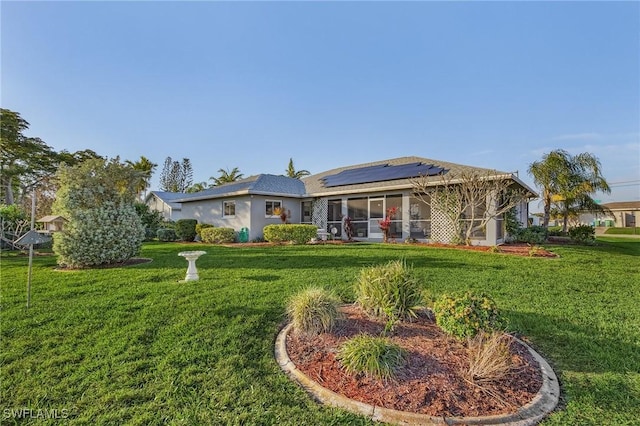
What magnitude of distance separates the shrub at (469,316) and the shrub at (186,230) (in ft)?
56.8

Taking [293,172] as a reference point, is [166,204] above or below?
below

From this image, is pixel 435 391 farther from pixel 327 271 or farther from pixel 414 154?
pixel 414 154

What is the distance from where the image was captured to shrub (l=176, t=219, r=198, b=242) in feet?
59.7

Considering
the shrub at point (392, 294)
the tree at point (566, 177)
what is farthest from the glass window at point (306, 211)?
the tree at point (566, 177)

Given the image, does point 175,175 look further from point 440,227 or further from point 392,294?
point 392,294

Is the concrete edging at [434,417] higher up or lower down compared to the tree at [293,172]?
lower down

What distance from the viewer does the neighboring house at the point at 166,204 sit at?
28891 mm

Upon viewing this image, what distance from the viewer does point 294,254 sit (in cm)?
1070

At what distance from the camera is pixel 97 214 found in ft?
29.2

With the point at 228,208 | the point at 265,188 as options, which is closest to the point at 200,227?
the point at 228,208

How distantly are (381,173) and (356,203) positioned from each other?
219 centimetres

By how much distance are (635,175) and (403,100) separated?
139 ft

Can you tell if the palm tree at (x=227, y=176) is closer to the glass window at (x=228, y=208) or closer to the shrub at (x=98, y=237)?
the glass window at (x=228, y=208)

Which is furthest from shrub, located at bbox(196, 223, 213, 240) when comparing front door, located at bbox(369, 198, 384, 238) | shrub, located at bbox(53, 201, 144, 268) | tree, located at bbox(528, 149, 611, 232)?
tree, located at bbox(528, 149, 611, 232)
